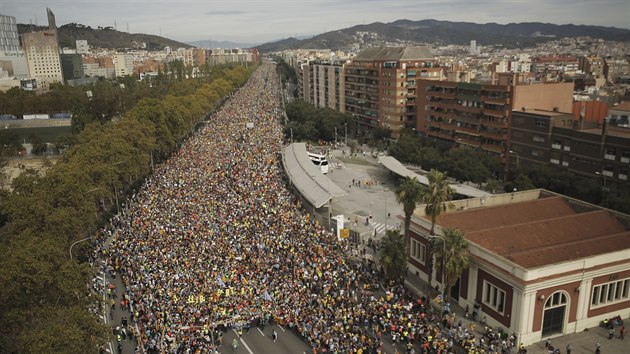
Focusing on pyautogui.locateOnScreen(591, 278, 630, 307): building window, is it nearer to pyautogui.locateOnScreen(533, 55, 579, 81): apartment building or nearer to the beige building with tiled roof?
the beige building with tiled roof

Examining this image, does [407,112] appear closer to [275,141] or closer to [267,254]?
[275,141]

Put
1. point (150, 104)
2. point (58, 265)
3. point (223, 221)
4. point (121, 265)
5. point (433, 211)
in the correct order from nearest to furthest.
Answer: point (58, 265) → point (433, 211) → point (121, 265) → point (223, 221) → point (150, 104)

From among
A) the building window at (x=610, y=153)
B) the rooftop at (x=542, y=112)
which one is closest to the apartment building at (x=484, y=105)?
the rooftop at (x=542, y=112)

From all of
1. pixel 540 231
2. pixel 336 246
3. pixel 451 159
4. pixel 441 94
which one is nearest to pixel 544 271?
pixel 540 231

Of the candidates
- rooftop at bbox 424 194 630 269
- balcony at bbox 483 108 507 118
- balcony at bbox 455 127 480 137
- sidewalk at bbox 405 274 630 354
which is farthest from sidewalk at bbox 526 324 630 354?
balcony at bbox 455 127 480 137

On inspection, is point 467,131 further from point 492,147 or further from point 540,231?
point 540,231

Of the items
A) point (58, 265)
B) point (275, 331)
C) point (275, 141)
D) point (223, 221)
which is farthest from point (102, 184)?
point (275, 141)
